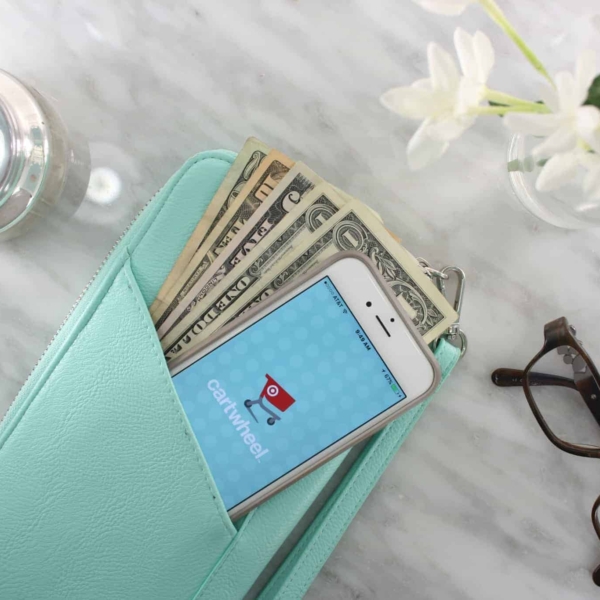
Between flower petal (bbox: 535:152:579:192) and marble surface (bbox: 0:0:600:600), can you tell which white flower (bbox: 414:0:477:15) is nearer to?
flower petal (bbox: 535:152:579:192)

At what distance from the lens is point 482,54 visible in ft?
0.79

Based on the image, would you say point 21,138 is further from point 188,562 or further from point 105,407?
point 188,562

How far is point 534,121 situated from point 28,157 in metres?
0.41

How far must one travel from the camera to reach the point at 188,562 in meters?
0.42

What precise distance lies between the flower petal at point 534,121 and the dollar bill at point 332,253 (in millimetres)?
213

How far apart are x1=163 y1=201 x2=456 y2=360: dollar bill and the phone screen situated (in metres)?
0.03

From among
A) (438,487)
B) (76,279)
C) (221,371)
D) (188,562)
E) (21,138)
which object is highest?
(21,138)

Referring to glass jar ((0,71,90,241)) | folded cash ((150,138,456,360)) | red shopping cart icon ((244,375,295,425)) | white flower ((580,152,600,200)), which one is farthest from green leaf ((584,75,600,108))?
glass jar ((0,71,90,241))

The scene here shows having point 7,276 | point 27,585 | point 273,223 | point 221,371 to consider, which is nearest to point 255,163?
point 273,223

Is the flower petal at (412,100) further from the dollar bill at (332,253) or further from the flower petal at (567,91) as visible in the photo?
the dollar bill at (332,253)

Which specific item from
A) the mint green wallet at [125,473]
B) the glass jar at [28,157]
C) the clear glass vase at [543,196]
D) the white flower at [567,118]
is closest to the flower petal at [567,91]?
the white flower at [567,118]

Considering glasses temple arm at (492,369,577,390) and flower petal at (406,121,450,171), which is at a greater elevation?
flower petal at (406,121,450,171)

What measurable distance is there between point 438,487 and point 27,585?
1.27 ft

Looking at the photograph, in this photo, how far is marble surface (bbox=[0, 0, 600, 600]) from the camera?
1.65 ft
